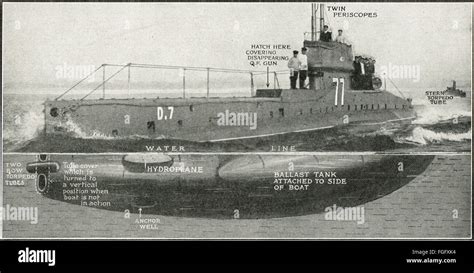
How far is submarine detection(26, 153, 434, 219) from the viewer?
665 centimetres

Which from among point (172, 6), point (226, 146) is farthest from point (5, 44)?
point (226, 146)

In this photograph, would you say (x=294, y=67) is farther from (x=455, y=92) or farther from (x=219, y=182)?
(x=455, y=92)

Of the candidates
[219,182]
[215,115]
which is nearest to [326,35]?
[215,115]

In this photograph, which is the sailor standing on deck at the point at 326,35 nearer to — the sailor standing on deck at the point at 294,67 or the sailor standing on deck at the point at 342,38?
the sailor standing on deck at the point at 342,38

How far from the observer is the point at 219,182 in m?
6.71

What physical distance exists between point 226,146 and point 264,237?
992 mm

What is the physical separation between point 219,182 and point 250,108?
0.81 meters

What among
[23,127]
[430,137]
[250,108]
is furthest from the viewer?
[430,137]

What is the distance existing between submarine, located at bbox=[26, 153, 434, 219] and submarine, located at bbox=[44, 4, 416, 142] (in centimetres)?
27

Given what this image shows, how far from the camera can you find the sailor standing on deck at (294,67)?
6.73 m

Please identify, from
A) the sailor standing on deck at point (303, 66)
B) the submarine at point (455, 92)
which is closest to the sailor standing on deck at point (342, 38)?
the sailor standing on deck at point (303, 66)

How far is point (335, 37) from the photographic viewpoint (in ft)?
22.3
